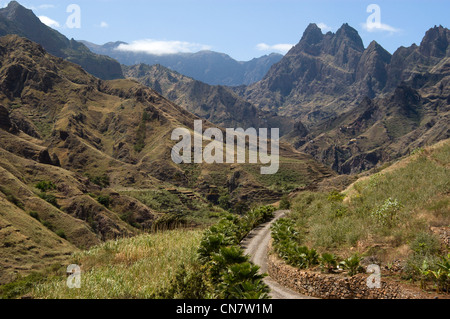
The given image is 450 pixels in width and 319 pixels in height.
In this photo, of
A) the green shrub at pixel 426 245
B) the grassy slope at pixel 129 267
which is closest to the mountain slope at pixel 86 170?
the grassy slope at pixel 129 267

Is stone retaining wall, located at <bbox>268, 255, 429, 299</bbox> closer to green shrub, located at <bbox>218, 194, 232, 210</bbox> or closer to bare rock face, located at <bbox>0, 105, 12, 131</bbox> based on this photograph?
green shrub, located at <bbox>218, 194, 232, 210</bbox>

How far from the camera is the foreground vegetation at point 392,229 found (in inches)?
495

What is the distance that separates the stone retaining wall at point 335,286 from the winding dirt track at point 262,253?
385mm

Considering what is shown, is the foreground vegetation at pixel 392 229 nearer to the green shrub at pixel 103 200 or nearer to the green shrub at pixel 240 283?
the green shrub at pixel 240 283

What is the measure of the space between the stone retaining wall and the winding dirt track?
A: 385mm

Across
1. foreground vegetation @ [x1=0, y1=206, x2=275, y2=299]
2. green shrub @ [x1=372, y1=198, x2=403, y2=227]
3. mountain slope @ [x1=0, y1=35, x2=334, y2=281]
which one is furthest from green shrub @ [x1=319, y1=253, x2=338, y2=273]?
mountain slope @ [x1=0, y1=35, x2=334, y2=281]

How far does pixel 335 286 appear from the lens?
1315 cm

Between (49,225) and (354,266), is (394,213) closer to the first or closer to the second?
(354,266)

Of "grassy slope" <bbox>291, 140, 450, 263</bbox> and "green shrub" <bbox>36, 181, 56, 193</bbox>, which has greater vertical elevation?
"grassy slope" <bbox>291, 140, 450, 263</bbox>

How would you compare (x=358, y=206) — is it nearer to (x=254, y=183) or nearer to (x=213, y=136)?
(x=254, y=183)

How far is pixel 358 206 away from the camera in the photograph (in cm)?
2136

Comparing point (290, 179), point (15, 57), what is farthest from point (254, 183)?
point (15, 57)

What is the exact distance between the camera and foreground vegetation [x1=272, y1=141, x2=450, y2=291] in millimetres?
12578
